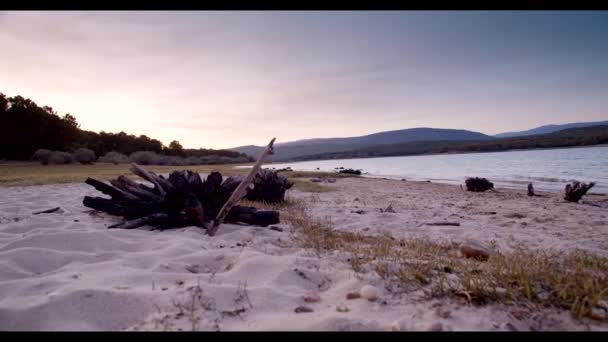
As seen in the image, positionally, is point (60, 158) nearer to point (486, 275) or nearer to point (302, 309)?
point (302, 309)

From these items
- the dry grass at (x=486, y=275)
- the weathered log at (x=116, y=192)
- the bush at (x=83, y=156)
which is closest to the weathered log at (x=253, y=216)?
the dry grass at (x=486, y=275)

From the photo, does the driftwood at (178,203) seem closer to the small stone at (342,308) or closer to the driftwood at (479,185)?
the small stone at (342,308)

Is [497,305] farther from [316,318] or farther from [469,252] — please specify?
[469,252]

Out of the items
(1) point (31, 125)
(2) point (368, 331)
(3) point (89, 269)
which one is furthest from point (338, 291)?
(1) point (31, 125)

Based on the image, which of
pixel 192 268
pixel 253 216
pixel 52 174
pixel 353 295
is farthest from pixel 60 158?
pixel 353 295

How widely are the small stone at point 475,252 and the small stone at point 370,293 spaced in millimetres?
1634

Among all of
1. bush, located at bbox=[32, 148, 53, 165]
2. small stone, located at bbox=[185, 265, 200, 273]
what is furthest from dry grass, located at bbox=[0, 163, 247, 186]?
small stone, located at bbox=[185, 265, 200, 273]

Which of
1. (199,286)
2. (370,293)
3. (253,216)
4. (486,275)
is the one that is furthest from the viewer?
(253,216)

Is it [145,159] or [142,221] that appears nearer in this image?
[142,221]

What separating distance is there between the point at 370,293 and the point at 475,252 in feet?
5.64

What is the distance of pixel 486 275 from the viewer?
7.10ft

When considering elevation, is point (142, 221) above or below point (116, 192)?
below

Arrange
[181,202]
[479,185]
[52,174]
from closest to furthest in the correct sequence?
[181,202]
[479,185]
[52,174]
